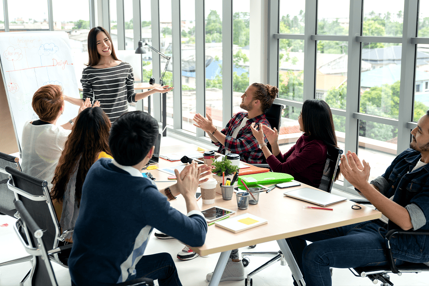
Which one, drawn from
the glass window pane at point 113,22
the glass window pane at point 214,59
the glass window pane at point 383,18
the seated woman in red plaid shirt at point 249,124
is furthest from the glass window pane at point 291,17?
the glass window pane at point 113,22

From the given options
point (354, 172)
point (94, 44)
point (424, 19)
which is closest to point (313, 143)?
point (354, 172)

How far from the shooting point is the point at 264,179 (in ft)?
8.50

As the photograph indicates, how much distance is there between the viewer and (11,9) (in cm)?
827

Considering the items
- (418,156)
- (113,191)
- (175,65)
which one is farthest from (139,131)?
(175,65)

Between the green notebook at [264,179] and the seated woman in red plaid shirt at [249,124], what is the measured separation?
72cm


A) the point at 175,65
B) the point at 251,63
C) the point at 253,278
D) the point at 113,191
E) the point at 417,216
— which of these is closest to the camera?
the point at 113,191

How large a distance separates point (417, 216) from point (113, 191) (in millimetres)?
1384

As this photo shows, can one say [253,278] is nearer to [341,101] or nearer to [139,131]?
[139,131]

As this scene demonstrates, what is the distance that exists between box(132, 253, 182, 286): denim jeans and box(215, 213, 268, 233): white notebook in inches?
11.8

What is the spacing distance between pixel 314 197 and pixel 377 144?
208 centimetres

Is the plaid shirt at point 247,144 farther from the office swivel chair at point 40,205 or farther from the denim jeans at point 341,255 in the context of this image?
the office swivel chair at point 40,205

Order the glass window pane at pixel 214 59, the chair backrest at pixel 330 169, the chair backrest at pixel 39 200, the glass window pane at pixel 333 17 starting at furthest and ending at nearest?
the glass window pane at pixel 214 59 < the glass window pane at pixel 333 17 < the chair backrest at pixel 330 169 < the chair backrest at pixel 39 200

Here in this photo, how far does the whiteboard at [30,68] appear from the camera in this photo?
454 centimetres

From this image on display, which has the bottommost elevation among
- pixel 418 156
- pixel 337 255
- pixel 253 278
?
pixel 253 278
